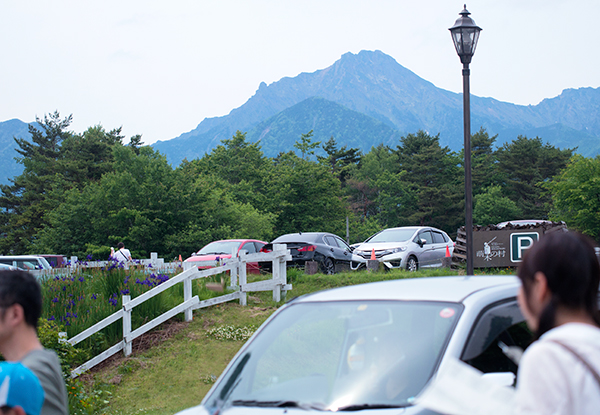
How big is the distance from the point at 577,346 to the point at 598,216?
179ft

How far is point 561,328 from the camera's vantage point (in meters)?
1.74

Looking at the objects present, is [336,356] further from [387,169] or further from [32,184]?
[387,169]

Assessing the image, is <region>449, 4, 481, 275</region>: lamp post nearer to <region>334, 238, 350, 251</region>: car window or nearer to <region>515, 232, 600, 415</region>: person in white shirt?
<region>515, 232, 600, 415</region>: person in white shirt

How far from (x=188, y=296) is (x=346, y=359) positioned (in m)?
8.54

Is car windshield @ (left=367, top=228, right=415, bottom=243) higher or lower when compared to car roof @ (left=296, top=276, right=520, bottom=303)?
lower

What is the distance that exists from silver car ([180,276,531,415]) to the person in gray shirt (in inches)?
43.4

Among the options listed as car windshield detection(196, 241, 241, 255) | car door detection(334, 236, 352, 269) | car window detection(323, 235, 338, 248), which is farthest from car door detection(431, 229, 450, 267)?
car windshield detection(196, 241, 241, 255)

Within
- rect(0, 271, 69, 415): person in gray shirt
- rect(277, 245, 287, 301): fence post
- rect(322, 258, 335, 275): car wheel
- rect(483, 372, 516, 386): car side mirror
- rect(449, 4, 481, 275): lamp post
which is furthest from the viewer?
rect(322, 258, 335, 275): car wheel

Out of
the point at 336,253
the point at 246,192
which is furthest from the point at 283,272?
the point at 246,192

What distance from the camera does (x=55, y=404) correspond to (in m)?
2.43

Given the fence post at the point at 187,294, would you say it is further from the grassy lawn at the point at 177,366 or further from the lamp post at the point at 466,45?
the lamp post at the point at 466,45

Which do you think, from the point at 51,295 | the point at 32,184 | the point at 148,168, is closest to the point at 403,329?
the point at 51,295

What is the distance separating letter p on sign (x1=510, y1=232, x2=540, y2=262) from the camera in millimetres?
15930

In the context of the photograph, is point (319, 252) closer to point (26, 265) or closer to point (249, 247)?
point (249, 247)
